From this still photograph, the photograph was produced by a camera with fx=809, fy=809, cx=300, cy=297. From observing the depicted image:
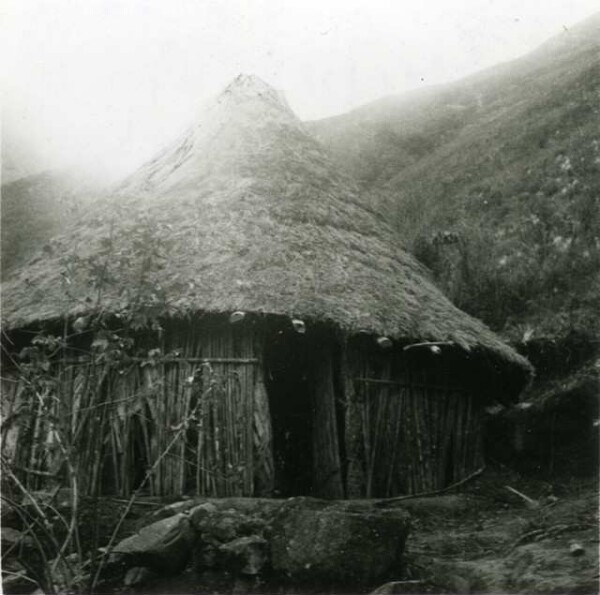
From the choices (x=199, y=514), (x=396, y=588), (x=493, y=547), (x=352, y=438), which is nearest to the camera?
(x=396, y=588)

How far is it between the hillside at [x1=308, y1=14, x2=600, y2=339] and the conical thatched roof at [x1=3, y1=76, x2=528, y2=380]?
396cm

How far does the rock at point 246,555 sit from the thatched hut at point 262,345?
149 cm

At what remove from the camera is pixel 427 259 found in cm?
1645

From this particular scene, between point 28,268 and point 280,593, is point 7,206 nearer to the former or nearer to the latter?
point 28,268

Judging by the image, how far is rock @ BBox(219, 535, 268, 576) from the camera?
547cm

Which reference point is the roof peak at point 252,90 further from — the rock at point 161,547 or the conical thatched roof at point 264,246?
the rock at point 161,547

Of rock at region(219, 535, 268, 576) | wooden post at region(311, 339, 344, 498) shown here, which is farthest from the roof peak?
rock at region(219, 535, 268, 576)

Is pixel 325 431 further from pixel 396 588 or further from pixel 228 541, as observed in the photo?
pixel 396 588

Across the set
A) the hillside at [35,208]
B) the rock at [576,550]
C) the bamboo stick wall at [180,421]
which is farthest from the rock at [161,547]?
the hillside at [35,208]

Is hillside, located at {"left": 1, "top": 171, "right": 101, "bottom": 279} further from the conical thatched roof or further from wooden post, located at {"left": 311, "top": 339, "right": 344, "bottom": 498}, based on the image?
wooden post, located at {"left": 311, "top": 339, "right": 344, "bottom": 498}

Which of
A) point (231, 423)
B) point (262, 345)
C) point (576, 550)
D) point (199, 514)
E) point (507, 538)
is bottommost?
point (507, 538)

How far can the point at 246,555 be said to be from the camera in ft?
18.1

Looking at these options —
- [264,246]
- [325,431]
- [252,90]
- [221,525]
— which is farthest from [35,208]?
[221,525]

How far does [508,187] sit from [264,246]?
10.2 m
